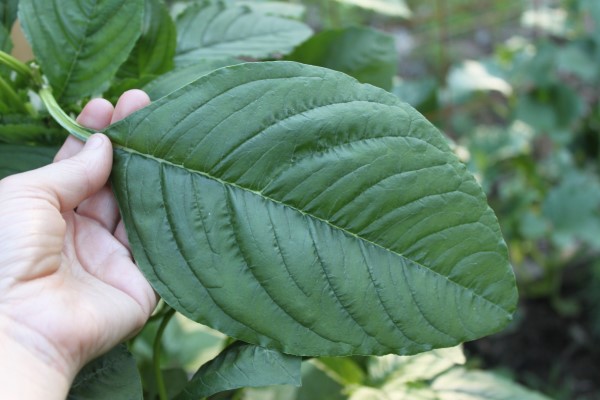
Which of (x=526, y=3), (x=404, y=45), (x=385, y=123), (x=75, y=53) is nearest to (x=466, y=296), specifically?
(x=385, y=123)

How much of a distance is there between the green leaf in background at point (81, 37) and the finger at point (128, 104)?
0.06m

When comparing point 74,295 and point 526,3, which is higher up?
point 74,295

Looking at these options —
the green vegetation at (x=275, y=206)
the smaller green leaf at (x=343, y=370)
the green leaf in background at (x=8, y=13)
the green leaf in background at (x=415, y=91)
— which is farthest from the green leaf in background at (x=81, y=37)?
the green leaf in background at (x=415, y=91)

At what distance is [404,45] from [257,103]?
8.27 feet

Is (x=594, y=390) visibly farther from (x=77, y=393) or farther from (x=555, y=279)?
(x=77, y=393)

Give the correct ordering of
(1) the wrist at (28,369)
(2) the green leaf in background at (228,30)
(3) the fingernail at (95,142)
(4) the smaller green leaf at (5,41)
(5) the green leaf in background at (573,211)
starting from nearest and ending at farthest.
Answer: (1) the wrist at (28,369)
(3) the fingernail at (95,142)
(4) the smaller green leaf at (5,41)
(2) the green leaf in background at (228,30)
(5) the green leaf in background at (573,211)

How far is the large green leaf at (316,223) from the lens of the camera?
2.01 feet

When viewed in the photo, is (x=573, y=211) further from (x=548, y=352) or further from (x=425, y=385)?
(x=425, y=385)

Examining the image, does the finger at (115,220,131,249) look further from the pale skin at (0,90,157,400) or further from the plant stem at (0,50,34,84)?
the plant stem at (0,50,34,84)

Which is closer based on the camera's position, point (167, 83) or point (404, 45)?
point (167, 83)

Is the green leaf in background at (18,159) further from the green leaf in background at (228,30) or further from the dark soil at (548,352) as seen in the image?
the dark soil at (548,352)

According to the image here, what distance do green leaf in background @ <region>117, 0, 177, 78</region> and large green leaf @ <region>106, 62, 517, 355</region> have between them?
0.20 meters

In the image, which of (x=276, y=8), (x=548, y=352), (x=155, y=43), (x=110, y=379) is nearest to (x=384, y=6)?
(x=276, y=8)

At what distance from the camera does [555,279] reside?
6.52 feet
